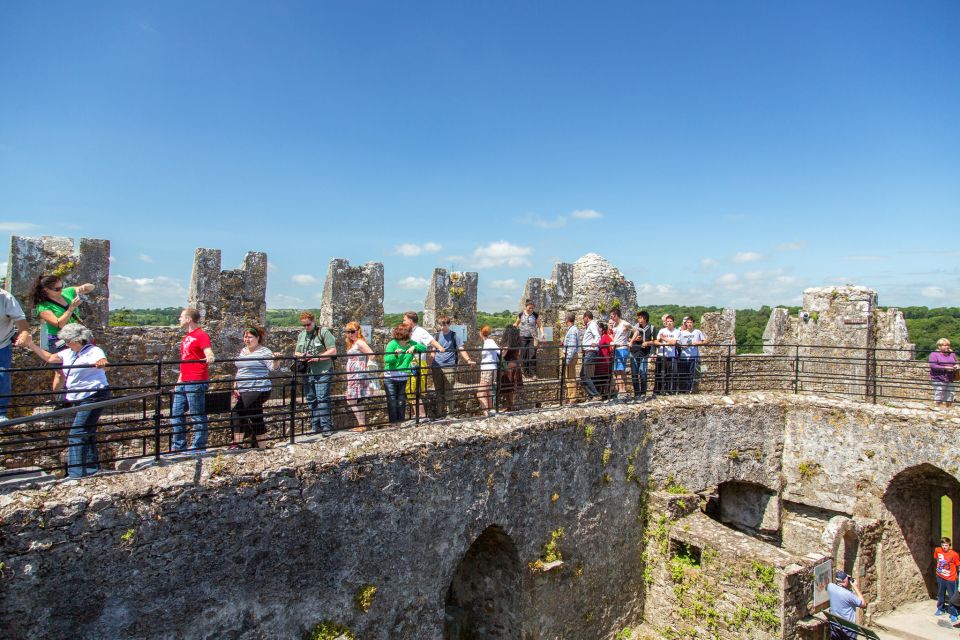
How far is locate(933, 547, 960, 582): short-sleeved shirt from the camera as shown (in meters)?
12.6

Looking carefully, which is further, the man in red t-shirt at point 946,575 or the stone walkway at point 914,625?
the man in red t-shirt at point 946,575

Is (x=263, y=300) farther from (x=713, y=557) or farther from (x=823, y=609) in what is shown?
Result: (x=823, y=609)

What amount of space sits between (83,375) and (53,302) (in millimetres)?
1965

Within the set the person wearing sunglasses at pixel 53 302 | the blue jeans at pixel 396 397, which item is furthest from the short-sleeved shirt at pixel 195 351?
the blue jeans at pixel 396 397

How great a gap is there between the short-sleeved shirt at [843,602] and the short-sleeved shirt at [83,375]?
11522mm

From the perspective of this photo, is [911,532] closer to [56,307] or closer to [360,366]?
[360,366]

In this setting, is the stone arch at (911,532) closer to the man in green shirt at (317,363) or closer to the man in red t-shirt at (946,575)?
the man in red t-shirt at (946,575)

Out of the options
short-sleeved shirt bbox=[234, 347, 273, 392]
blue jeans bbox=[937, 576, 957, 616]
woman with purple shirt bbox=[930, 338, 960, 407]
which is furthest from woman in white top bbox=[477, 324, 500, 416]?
blue jeans bbox=[937, 576, 957, 616]

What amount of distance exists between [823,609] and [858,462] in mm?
3690

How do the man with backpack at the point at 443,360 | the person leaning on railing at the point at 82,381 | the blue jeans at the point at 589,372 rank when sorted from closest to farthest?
the person leaning on railing at the point at 82,381 < the man with backpack at the point at 443,360 < the blue jeans at the point at 589,372

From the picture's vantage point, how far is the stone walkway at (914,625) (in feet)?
39.4

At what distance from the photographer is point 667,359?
1201 cm

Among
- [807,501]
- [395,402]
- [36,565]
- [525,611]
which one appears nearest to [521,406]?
[395,402]

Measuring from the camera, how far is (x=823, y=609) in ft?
33.5
